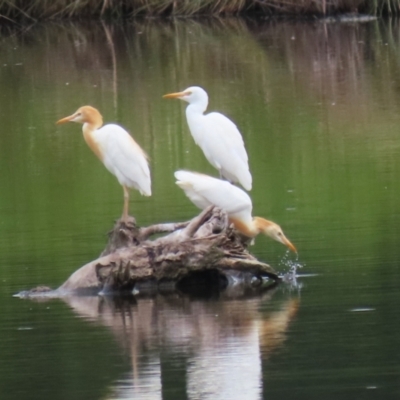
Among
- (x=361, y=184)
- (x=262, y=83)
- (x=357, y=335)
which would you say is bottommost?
(x=357, y=335)

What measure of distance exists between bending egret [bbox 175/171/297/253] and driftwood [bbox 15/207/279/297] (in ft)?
0.86

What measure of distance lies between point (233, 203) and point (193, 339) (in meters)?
2.15

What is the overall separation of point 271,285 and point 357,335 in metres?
1.86

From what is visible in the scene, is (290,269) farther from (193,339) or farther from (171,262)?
(193,339)

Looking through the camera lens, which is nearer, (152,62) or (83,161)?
(83,161)

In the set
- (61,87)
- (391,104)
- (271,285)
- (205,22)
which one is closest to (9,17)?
(205,22)

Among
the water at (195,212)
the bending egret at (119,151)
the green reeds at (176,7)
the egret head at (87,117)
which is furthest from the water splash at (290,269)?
the green reeds at (176,7)

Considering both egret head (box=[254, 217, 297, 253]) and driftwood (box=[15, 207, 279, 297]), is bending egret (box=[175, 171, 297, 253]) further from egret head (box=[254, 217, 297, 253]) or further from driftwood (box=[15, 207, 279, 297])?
driftwood (box=[15, 207, 279, 297])

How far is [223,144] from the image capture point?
10797 mm

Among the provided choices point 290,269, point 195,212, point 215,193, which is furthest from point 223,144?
point 290,269

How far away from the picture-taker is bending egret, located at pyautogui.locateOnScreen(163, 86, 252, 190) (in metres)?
10.8

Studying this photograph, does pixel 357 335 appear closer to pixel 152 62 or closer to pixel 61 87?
pixel 61 87

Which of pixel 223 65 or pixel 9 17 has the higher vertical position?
pixel 9 17

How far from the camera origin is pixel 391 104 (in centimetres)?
1797
